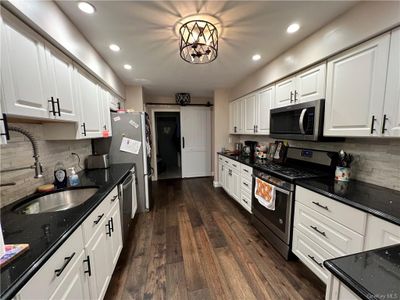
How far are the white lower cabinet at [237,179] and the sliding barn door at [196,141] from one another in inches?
44.3

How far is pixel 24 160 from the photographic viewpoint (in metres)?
1.42

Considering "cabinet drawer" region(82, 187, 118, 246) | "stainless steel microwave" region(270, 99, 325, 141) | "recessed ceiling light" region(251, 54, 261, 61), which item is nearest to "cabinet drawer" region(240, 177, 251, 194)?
"stainless steel microwave" region(270, 99, 325, 141)

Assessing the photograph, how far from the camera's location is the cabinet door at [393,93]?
124 centimetres

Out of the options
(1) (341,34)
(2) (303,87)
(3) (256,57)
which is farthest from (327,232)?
(3) (256,57)

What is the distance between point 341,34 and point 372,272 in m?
1.87

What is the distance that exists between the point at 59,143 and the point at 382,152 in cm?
329

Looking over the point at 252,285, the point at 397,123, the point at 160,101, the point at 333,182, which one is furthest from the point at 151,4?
the point at 160,101

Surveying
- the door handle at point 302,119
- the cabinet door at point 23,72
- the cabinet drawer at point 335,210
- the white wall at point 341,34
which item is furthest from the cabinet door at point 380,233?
the cabinet door at point 23,72

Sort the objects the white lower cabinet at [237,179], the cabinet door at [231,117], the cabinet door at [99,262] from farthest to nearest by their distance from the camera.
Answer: the cabinet door at [231,117] → the white lower cabinet at [237,179] → the cabinet door at [99,262]

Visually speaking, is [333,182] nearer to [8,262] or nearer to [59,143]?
[8,262]

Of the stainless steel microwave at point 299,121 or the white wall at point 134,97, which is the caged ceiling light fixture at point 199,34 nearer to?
the stainless steel microwave at point 299,121

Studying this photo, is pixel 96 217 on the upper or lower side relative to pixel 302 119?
lower

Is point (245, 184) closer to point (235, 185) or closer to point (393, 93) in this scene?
point (235, 185)

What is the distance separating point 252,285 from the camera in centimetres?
159
